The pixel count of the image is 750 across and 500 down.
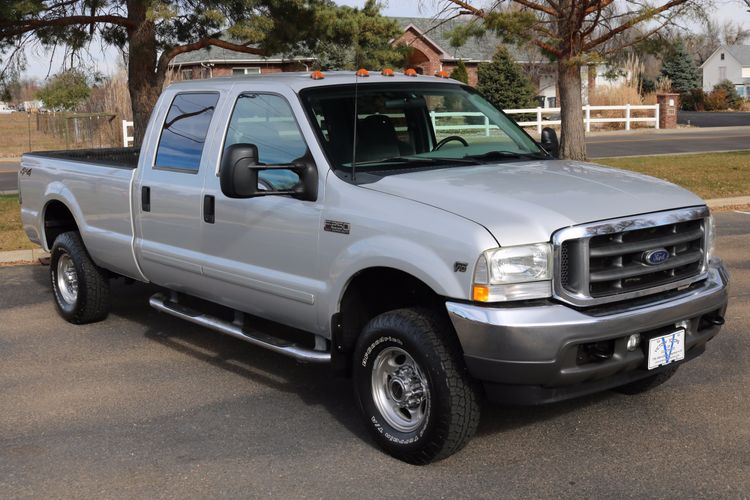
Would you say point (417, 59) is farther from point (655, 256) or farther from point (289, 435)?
point (655, 256)

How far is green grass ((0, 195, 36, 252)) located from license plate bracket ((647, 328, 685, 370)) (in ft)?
28.3

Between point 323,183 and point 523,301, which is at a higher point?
point 323,183

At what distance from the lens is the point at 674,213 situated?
484 cm

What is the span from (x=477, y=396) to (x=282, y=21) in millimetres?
12786

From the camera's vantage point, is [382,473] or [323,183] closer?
[382,473]

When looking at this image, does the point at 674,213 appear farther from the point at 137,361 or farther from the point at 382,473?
the point at 137,361

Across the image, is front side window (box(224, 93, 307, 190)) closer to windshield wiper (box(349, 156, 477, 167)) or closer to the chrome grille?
windshield wiper (box(349, 156, 477, 167))

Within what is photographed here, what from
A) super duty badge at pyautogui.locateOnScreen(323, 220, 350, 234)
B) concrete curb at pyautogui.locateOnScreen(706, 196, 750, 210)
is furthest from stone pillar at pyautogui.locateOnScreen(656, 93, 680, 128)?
super duty badge at pyautogui.locateOnScreen(323, 220, 350, 234)

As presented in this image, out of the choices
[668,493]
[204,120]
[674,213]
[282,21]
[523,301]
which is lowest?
[668,493]

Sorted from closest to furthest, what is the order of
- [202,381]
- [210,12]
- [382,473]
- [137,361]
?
[382,473] < [202,381] < [137,361] < [210,12]

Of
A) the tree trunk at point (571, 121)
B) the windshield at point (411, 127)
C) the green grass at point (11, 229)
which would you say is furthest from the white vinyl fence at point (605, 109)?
the windshield at point (411, 127)

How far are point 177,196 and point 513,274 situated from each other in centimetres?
277

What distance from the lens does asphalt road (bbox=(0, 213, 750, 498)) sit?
4531 mm

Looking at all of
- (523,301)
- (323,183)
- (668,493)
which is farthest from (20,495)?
(668,493)
